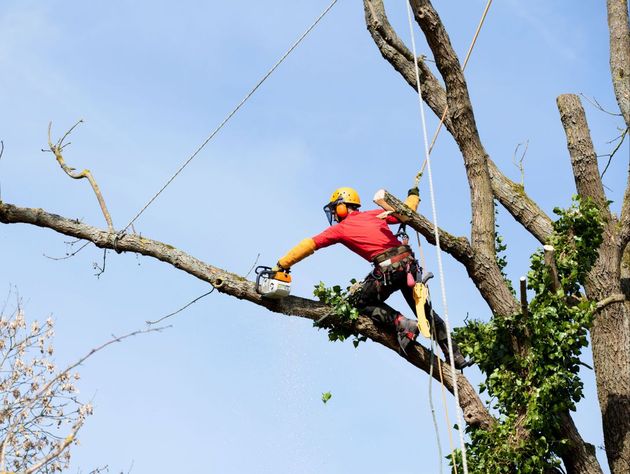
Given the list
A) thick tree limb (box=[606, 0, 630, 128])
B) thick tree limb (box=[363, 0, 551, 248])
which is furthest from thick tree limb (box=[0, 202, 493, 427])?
thick tree limb (box=[606, 0, 630, 128])

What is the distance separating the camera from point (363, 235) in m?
8.16

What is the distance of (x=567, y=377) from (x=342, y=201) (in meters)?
2.26

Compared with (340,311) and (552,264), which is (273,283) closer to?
(340,311)

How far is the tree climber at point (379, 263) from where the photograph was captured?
798cm

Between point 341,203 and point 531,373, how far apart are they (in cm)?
204

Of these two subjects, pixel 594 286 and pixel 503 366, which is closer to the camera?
pixel 503 366

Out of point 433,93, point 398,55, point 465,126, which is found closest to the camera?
point 465,126

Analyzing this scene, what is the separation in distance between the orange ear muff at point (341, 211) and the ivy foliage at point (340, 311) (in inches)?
23.7

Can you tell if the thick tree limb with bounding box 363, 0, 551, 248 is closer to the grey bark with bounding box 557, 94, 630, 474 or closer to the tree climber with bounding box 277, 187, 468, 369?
the grey bark with bounding box 557, 94, 630, 474

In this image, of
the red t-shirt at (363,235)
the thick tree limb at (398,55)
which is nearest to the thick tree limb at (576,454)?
the red t-shirt at (363,235)

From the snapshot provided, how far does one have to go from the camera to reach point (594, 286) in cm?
905

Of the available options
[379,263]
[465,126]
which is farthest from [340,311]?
[465,126]

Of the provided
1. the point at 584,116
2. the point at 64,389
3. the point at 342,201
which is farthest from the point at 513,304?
the point at 64,389

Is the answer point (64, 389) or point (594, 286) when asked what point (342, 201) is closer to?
point (594, 286)
